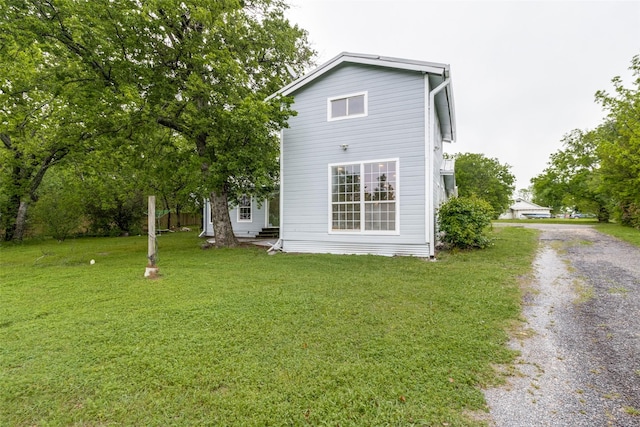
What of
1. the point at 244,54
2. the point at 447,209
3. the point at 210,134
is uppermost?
the point at 244,54

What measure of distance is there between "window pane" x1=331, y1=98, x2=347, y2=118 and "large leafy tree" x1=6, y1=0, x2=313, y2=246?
149 cm

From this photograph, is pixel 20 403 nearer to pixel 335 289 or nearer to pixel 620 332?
pixel 335 289

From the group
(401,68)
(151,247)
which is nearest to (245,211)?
(151,247)

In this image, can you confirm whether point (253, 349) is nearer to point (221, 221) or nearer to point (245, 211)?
point (221, 221)

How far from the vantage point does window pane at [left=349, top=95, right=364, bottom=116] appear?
907 cm

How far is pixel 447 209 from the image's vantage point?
9.20 m

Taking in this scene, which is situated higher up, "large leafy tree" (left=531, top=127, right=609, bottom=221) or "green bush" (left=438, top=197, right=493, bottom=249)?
"large leafy tree" (left=531, top=127, right=609, bottom=221)

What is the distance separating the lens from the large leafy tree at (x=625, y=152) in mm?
14664

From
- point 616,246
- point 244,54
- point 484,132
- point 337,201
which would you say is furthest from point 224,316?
point 484,132

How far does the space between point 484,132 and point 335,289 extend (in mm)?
31511

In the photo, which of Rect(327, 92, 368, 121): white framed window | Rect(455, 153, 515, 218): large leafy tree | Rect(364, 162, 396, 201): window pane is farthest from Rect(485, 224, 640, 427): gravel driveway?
Rect(455, 153, 515, 218): large leafy tree

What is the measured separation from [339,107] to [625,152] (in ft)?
50.8

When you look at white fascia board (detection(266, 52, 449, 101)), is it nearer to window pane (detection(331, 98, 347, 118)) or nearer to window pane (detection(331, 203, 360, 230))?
window pane (detection(331, 98, 347, 118))

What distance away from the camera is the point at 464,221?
906 cm
